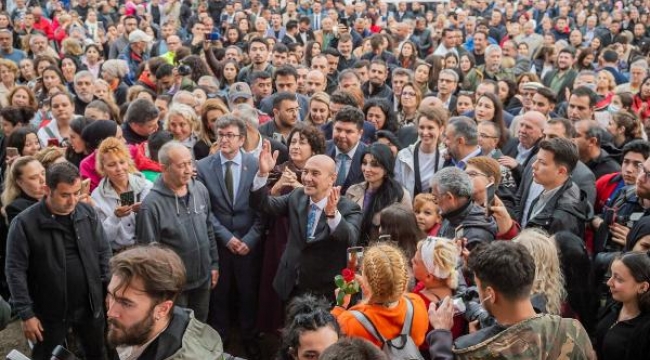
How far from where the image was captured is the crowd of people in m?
2.69

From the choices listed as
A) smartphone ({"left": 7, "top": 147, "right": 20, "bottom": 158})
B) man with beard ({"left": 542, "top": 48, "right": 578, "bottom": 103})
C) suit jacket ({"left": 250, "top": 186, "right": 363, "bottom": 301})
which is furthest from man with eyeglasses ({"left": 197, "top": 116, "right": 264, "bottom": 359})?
man with beard ({"left": 542, "top": 48, "right": 578, "bottom": 103})

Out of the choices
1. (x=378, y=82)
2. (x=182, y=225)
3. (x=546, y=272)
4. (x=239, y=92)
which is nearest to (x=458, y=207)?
(x=546, y=272)

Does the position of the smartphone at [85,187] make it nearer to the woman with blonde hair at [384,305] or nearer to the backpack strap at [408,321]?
the woman with blonde hair at [384,305]

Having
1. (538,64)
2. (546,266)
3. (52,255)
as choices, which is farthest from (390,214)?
(538,64)

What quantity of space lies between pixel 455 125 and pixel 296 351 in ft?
9.64

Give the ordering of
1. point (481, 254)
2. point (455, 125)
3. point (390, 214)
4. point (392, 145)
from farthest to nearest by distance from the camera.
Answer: point (392, 145) → point (455, 125) → point (390, 214) → point (481, 254)

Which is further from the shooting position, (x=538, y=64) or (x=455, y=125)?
(x=538, y=64)

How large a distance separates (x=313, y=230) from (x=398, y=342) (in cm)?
151

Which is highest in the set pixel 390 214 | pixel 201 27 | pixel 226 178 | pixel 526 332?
pixel 526 332

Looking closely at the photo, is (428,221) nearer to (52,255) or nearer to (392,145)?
(392,145)

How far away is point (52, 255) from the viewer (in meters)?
4.14

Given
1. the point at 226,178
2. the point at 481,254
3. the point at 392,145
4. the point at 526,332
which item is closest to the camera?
the point at 526,332

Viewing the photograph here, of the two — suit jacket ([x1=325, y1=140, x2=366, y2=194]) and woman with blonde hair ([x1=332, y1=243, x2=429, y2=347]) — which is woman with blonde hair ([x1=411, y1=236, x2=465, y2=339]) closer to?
woman with blonde hair ([x1=332, y1=243, x2=429, y2=347])

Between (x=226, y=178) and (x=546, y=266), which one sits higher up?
(x=546, y=266)
